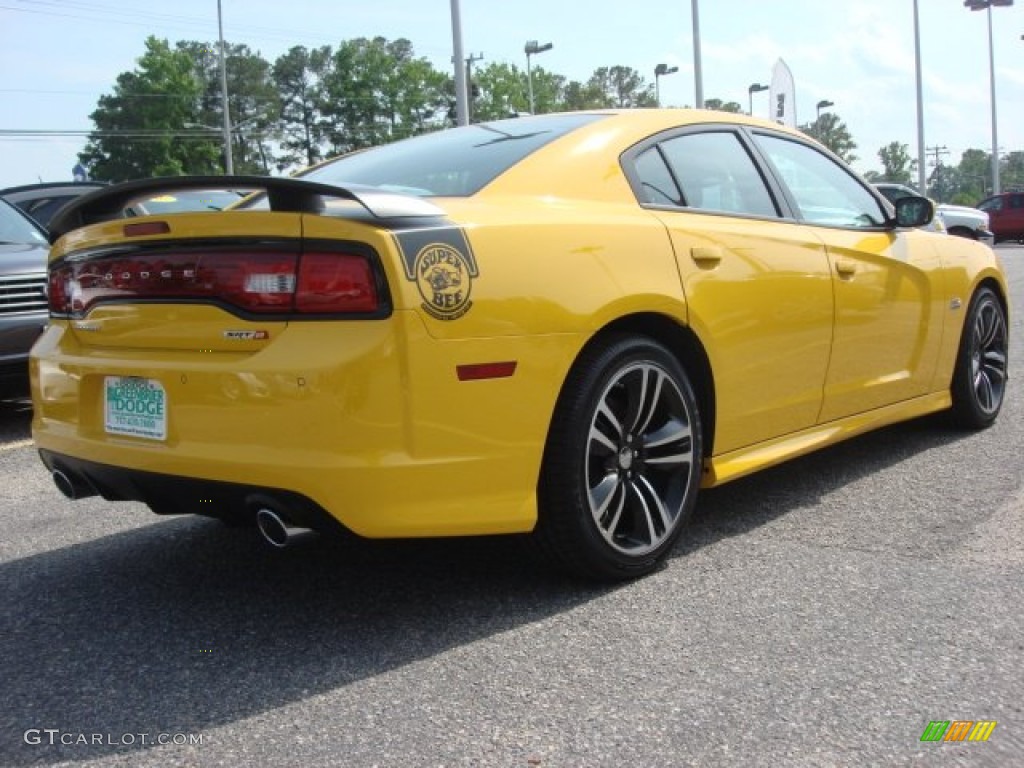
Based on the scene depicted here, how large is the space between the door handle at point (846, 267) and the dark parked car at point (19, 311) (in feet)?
14.2

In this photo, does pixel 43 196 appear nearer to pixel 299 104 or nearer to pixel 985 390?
pixel 985 390

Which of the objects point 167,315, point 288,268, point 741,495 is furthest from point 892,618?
point 167,315

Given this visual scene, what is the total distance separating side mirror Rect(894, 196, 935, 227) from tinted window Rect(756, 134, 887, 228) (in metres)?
0.10

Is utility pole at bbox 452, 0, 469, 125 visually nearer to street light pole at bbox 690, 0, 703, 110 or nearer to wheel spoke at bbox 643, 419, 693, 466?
street light pole at bbox 690, 0, 703, 110

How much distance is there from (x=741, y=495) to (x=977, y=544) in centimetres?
97

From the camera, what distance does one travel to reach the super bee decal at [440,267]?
257 cm

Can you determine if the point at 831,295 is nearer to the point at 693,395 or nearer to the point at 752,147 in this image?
the point at 752,147

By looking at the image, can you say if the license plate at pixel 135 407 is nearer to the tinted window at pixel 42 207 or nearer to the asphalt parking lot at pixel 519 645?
the asphalt parking lot at pixel 519 645

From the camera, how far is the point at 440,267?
2611 mm

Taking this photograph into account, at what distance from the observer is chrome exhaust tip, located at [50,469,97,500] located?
3.06 metres

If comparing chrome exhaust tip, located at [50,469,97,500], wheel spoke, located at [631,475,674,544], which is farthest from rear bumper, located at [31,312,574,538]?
wheel spoke, located at [631,475,674,544]

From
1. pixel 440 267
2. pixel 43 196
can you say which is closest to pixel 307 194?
pixel 440 267

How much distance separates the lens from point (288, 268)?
260 cm

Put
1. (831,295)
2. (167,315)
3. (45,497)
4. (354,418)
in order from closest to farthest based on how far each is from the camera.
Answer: (354,418) → (167,315) → (831,295) → (45,497)
